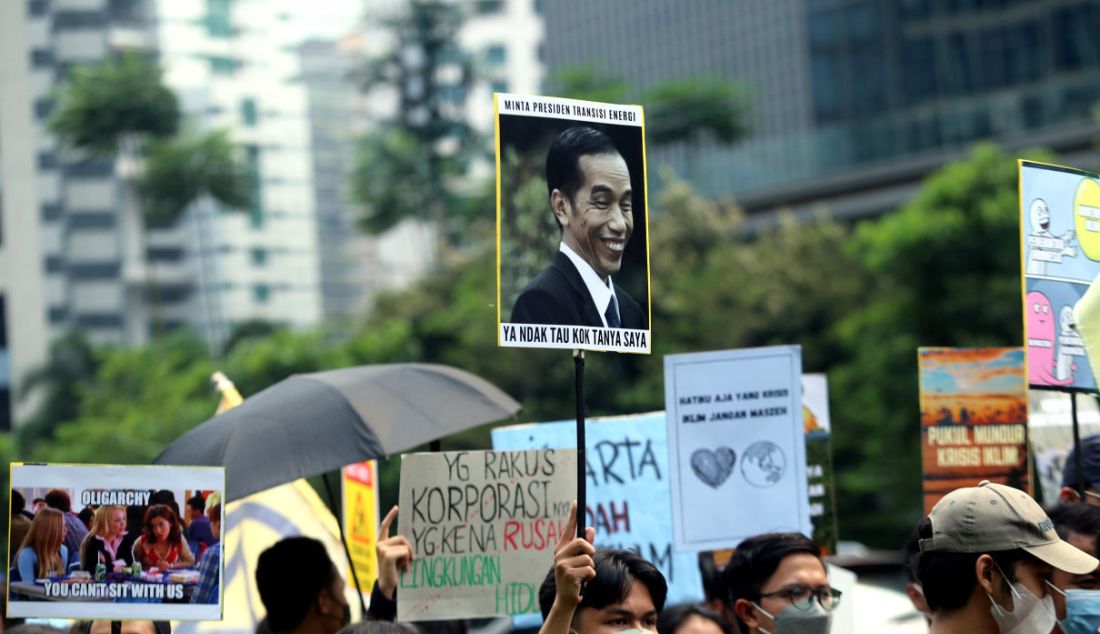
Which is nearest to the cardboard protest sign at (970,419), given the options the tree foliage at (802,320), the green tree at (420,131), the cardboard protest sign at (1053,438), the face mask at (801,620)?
the cardboard protest sign at (1053,438)

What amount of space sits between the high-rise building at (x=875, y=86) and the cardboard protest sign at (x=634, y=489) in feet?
108

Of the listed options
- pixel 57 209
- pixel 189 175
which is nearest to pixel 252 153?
pixel 57 209

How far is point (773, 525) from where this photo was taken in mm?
6223

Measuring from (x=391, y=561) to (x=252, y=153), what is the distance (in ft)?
276

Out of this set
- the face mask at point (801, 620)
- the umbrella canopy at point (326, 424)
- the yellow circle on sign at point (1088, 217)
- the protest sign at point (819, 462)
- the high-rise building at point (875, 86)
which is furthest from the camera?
the high-rise building at point (875, 86)

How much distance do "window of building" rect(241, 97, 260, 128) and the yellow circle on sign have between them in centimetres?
9024

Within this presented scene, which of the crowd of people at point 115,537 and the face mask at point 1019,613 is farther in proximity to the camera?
the crowd of people at point 115,537

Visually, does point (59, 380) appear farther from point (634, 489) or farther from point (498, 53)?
point (634, 489)

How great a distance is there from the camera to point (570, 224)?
193 inches

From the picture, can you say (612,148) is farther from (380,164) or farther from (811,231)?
(380,164)

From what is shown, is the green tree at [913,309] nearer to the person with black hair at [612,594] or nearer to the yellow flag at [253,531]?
the yellow flag at [253,531]

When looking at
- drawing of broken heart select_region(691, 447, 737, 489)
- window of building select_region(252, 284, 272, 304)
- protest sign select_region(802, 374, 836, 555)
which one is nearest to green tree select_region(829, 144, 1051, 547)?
protest sign select_region(802, 374, 836, 555)

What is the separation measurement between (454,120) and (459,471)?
52802 mm

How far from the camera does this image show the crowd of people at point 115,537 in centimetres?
484
